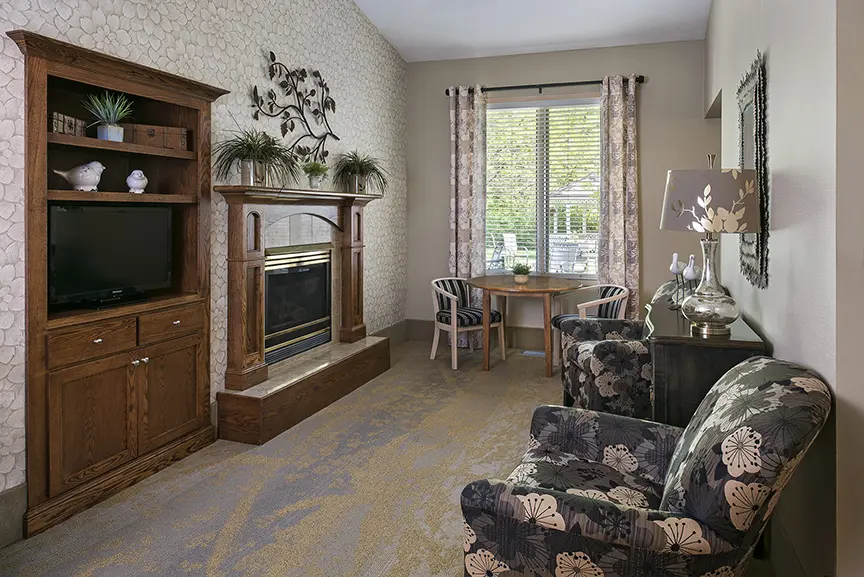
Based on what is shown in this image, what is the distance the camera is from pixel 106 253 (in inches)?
127

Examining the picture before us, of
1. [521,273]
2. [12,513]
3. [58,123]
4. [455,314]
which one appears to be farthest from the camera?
Answer: [521,273]

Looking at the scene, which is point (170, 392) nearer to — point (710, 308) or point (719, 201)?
point (710, 308)

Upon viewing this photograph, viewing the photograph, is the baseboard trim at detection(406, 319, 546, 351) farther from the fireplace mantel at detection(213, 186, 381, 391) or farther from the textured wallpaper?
the fireplace mantel at detection(213, 186, 381, 391)

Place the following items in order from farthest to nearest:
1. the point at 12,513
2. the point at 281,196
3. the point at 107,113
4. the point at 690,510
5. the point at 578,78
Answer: the point at 578,78 < the point at 281,196 < the point at 107,113 < the point at 12,513 < the point at 690,510

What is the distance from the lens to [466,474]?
3.43 metres

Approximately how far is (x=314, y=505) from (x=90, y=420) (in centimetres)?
116

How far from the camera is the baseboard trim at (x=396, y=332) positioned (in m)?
6.54

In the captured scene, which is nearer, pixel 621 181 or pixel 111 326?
pixel 111 326

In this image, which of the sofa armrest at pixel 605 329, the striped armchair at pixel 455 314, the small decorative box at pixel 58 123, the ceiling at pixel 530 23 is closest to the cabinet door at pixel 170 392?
the small decorative box at pixel 58 123

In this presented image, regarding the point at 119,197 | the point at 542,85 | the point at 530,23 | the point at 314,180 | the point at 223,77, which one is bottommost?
the point at 119,197

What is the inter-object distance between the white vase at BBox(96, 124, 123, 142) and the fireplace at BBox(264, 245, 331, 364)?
1442 millimetres

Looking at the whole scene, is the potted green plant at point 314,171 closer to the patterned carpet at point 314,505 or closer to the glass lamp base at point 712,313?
the patterned carpet at point 314,505

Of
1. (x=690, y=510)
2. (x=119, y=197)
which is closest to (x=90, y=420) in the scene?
(x=119, y=197)

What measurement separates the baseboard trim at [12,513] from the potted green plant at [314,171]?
2.90 metres
